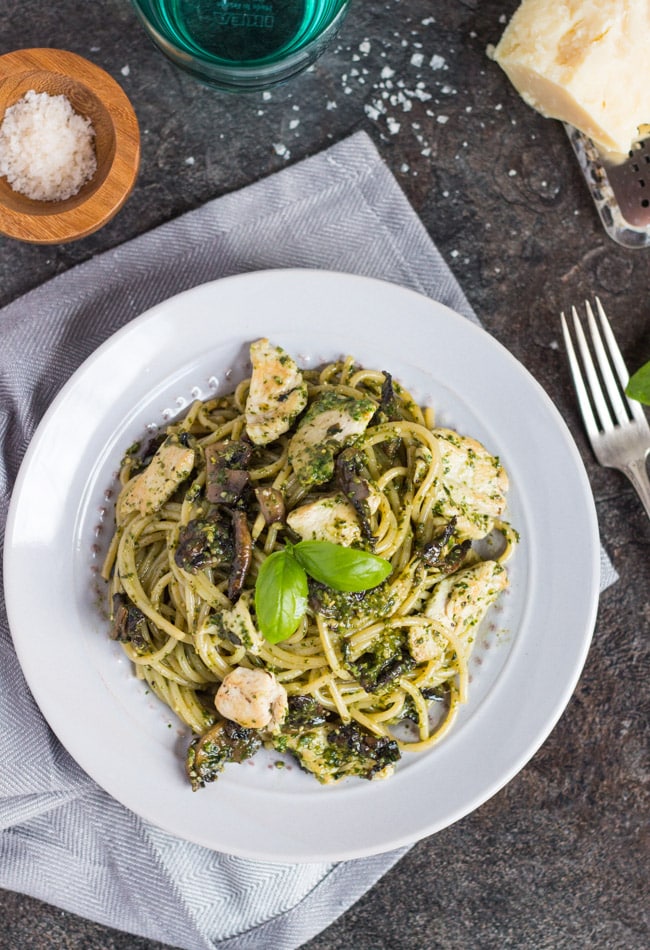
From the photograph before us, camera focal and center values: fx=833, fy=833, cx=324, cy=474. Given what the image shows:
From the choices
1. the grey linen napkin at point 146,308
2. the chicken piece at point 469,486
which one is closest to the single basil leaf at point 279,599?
the chicken piece at point 469,486

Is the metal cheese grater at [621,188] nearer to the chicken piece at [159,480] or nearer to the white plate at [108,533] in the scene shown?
the white plate at [108,533]

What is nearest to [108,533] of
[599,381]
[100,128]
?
[100,128]

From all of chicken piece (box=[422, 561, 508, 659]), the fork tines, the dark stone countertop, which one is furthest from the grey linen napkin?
chicken piece (box=[422, 561, 508, 659])

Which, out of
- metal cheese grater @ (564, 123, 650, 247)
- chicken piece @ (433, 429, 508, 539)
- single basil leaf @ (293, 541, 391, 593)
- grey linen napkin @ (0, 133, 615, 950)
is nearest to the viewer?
single basil leaf @ (293, 541, 391, 593)

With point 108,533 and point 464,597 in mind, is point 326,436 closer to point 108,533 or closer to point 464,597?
point 464,597

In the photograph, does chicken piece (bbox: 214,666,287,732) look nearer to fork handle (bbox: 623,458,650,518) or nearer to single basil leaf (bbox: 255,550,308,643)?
single basil leaf (bbox: 255,550,308,643)

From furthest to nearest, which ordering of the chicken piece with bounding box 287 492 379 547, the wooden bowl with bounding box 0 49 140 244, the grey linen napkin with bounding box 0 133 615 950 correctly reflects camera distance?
the grey linen napkin with bounding box 0 133 615 950 < the wooden bowl with bounding box 0 49 140 244 < the chicken piece with bounding box 287 492 379 547

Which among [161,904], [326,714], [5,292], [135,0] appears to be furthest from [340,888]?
[135,0]
